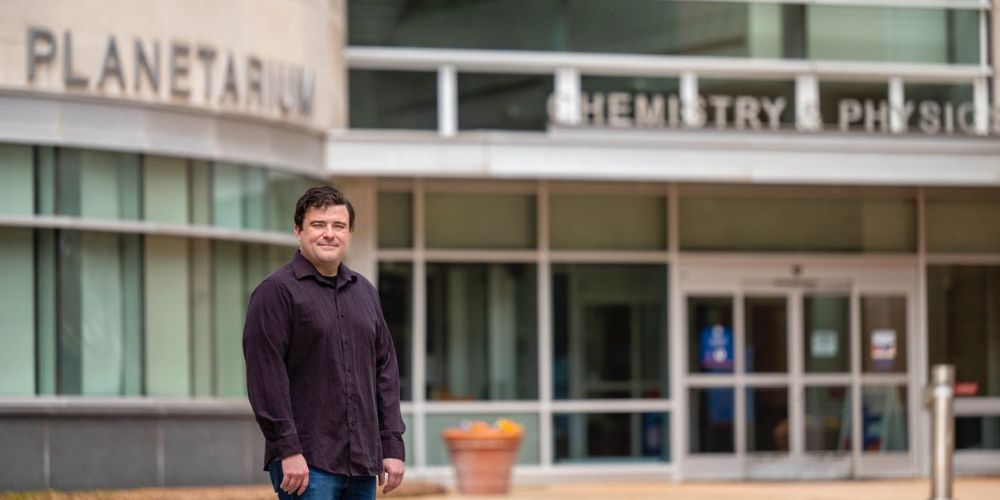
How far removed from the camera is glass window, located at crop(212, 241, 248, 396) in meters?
17.1

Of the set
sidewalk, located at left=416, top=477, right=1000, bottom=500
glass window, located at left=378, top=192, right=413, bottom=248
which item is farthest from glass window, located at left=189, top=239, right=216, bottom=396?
glass window, located at left=378, top=192, right=413, bottom=248

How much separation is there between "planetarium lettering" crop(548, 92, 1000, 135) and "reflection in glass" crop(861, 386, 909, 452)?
2.99m

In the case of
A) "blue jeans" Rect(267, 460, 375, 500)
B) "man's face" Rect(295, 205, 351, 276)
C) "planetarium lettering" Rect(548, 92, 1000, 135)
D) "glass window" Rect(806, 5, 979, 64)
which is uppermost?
"glass window" Rect(806, 5, 979, 64)

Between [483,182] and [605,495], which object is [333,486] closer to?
[605,495]

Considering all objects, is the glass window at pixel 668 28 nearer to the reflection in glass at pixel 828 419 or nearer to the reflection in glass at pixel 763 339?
the reflection in glass at pixel 763 339

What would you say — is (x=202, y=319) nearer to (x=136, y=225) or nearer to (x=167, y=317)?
(x=167, y=317)

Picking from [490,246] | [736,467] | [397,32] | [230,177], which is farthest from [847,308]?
[230,177]

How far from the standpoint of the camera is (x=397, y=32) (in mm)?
18938

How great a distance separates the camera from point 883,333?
67.6 feet

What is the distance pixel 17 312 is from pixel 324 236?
1040cm

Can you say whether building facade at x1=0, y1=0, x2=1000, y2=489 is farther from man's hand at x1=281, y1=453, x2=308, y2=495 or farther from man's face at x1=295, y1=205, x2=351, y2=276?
man's hand at x1=281, y1=453, x2=308, y2=495

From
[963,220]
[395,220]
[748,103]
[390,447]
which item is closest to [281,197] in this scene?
[395,220]

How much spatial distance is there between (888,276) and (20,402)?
383 inches

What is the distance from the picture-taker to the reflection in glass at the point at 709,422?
20.1m
